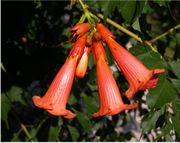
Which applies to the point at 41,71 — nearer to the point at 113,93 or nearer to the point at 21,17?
the point at 21,17

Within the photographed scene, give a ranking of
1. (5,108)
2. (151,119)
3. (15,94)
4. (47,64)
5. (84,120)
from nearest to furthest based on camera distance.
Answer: (151,119), (5,108), (84,120), (15,94), (47,64)

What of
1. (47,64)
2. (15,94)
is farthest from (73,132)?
(47,64)

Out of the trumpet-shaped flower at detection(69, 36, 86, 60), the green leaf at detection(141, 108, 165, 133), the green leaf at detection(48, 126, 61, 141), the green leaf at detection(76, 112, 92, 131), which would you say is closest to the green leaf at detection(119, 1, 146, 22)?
the trumpet-shaped flower at detection(69, 36, 86, 60)

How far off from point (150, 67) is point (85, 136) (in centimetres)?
277

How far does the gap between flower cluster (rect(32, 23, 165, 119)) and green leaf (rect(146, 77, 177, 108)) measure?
0.08 meters

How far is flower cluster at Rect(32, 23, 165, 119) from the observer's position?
2318 mm

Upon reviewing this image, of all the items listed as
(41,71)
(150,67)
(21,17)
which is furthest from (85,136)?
(150,67)

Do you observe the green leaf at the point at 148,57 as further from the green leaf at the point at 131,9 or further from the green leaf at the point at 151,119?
the green leaf at the point at 151,119

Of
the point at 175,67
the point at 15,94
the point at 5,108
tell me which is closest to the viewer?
the point at 175,67

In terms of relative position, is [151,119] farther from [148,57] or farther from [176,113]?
[148,57]

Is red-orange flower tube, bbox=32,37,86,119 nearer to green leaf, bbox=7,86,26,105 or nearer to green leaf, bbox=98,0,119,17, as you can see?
green leaf, bbox=98,0,119,17

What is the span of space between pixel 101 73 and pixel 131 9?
430mm

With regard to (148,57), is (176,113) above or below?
below

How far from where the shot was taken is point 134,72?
7.71 feet
